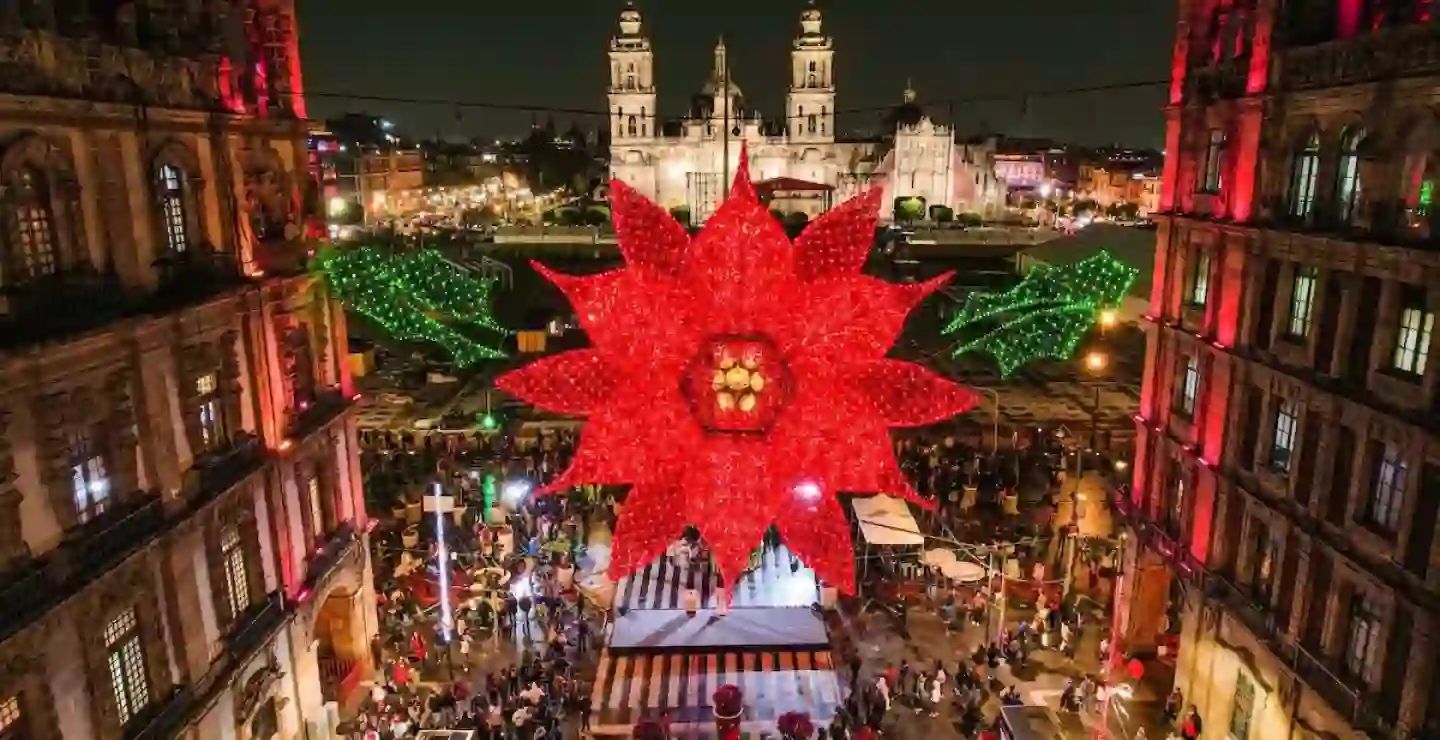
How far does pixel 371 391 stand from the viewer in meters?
48.6

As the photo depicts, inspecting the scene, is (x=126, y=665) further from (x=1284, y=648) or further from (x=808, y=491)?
(x=1284, y=648)

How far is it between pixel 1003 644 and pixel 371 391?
34836 millimetres

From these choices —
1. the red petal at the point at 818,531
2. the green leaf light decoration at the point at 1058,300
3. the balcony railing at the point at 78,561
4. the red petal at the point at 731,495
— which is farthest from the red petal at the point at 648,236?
the green leaf light decoration at the point at 1058,300

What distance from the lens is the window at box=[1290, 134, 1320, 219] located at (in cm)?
1764

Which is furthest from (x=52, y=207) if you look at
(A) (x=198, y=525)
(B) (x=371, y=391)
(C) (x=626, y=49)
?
(C) (x=626, y=49)

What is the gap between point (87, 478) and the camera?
46.5ft

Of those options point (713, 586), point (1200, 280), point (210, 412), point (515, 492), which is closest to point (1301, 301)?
point (1200, 280)

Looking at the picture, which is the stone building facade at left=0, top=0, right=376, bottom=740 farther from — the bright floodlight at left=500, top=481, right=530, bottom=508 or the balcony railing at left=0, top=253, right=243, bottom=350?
the bright floodlight at left=500, top=481, right=530, bottom=508

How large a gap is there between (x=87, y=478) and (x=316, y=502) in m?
7.93

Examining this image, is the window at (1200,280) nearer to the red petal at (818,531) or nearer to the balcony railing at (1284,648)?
the balcony railing at (1284,648)

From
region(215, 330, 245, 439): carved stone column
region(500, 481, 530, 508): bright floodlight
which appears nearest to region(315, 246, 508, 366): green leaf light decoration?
region(215, 330, 245, 439): carved stone column

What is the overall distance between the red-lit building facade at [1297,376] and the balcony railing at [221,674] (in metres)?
18.7

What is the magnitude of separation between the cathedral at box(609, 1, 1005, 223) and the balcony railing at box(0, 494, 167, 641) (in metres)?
90.7

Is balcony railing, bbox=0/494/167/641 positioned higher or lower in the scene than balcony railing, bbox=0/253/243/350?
lower
